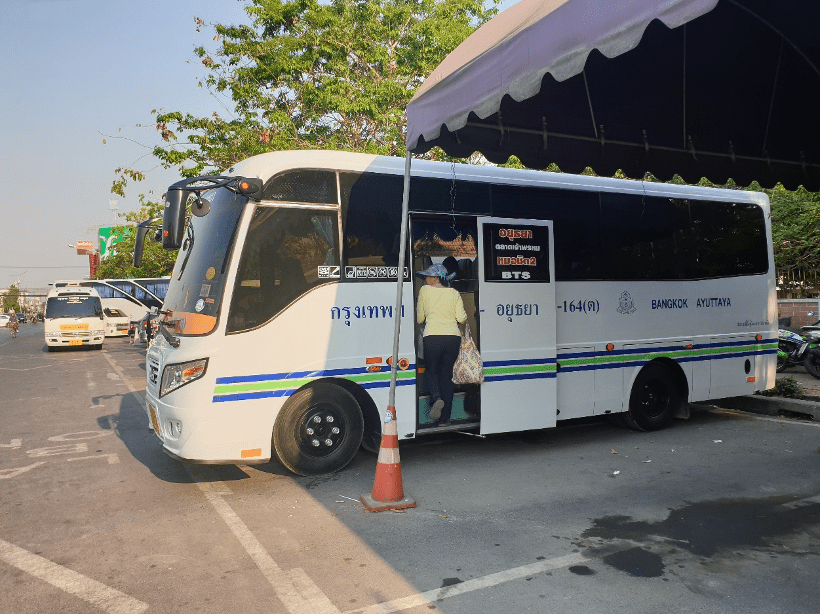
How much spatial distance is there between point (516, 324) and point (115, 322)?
3512 cm

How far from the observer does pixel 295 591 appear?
410 cm

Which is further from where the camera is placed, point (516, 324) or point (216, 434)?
point (516, 324)

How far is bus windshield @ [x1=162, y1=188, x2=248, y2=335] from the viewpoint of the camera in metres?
6.24

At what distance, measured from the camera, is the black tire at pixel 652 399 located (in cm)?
859

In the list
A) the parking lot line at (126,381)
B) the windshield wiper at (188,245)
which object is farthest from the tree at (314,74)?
the windshield wiper at (188,245)

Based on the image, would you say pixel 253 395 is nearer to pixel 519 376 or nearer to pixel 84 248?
pixel 519 376

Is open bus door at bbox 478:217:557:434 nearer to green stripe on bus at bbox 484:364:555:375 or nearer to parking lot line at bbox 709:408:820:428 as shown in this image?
green stripe on bus at bbox 484:364:555:375

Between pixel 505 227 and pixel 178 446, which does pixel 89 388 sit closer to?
pixel 178 446

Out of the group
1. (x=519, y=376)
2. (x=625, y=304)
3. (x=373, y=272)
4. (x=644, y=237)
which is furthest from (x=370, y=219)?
(x=644, y=237)

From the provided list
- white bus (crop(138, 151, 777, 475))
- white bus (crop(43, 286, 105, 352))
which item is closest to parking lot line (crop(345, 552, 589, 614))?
white bus (crop(138, 151, 777, 475))

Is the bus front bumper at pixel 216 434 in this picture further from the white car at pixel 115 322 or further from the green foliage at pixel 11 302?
the green foliage at pixel 11 302

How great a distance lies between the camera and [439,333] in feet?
23.1

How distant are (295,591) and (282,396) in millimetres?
2422

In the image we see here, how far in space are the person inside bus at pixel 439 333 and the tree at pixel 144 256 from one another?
64.0 feet
